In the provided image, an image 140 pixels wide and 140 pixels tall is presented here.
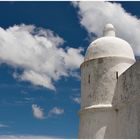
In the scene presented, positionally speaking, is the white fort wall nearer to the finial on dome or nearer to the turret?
the turret

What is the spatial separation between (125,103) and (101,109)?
1.50 m

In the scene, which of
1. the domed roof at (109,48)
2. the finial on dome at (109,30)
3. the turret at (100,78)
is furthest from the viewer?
the finial on dome at (109,30)

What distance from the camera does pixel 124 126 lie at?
15250mm

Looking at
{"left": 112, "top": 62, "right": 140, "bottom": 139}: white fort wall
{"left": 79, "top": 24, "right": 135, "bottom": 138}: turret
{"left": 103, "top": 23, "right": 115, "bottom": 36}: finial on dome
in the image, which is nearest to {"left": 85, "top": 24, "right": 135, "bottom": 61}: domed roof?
{"left": 79, "top": 24, "right": 135, "bottom": 138}: turret

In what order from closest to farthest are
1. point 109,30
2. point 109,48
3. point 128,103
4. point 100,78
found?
point 128,103 → point 100,78 → point 109,48 → point 109,30

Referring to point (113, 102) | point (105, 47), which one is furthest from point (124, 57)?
point (113, 102)

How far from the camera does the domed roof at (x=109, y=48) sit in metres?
17.4

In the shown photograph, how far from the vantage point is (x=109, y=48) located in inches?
689

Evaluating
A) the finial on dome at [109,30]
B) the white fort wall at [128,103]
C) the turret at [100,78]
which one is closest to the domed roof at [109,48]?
the turret at [100,78]

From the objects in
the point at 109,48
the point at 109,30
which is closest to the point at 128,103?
the point at 109,48

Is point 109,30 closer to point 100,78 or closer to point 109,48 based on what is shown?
point 109,48

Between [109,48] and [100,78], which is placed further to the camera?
[109,48]

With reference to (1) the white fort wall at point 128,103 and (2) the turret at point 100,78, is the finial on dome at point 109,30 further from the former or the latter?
(1) the white fort wall at point 128,103

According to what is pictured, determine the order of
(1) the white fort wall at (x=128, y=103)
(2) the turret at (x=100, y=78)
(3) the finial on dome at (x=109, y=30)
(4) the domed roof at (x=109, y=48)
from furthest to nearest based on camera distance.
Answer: (3) the finial on dome at (x=109, y=30) < (4) the domed roof at (x=109, y=48) < (2) the turret at (x=100, y=78) < (1) the white fort wall at (x=128, y=103)
